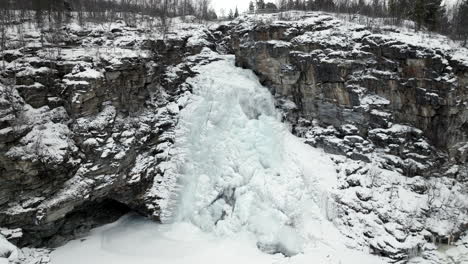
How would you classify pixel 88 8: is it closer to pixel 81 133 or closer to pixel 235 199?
pixel 81 133

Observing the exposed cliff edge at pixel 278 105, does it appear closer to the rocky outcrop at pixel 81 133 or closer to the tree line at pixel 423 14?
the rocky outcrop at pixel 81 133

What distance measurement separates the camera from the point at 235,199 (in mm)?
13125

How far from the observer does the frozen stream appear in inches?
451

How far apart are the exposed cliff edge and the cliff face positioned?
0.05 metres

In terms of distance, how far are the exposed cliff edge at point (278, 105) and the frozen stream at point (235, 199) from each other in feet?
2.31

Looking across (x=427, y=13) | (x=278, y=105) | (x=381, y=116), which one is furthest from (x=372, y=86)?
(x=427, y=13)

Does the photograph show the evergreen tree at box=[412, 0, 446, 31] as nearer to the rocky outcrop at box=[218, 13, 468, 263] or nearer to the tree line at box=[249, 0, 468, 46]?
the tree line at box=[249, 0, 468, 46]

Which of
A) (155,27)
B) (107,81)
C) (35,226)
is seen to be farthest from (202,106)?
(35,226)

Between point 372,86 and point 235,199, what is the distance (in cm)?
823

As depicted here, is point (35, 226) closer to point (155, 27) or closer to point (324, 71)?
point (155, 27)

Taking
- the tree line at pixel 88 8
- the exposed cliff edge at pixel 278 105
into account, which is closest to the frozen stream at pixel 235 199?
the exposed cliff edge at pixel 278 105

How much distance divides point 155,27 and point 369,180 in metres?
13.5

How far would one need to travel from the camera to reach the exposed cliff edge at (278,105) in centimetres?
1123

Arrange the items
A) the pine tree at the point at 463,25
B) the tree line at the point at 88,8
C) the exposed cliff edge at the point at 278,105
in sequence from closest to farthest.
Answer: the exposed cliff edge at the point at 278,105
the tree line at the point at 88,8
the pine tree at the point at 463,25
